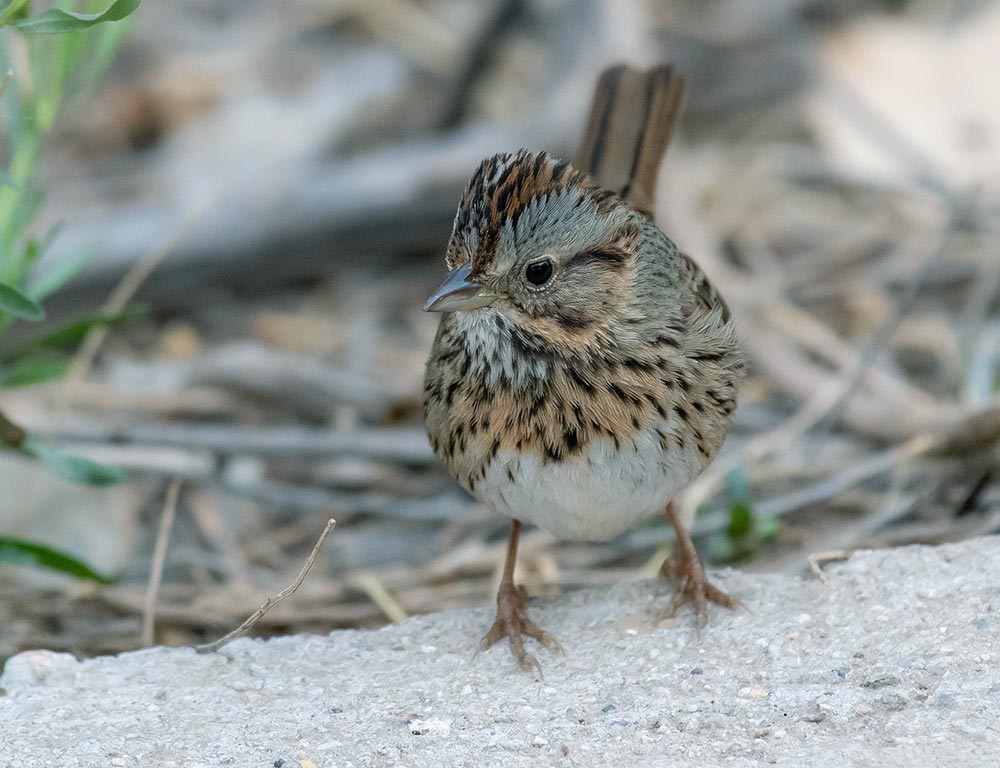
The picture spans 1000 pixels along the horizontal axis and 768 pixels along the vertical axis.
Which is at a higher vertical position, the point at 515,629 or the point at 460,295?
the point at 460,295

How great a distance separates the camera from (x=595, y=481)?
3250mm

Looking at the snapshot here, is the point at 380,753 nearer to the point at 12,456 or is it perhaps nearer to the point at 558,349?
the point at 558,349

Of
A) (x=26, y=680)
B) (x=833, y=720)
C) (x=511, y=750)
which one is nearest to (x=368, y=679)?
(x=511, y=750)

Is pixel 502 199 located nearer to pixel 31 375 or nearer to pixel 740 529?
pixel 31 375

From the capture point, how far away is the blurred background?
4328 mm

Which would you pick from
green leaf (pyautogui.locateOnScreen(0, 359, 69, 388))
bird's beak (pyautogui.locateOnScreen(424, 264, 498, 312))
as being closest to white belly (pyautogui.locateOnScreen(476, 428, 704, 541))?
bird's beak (pyautogui.locateOnScreen(424, 264, 498, 312))

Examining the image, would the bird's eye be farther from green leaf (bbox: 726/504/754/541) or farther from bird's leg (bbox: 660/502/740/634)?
green leaf (bbox: 726/504/754/541)

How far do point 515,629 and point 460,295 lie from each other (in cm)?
82

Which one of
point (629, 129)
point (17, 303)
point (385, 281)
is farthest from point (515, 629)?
point (385, 281)

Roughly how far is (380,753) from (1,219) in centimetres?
164

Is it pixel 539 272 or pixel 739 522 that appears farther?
pixel 739 522

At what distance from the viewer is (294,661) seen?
3.33 m

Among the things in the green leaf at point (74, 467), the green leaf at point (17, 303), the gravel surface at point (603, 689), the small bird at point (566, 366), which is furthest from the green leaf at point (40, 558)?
the small bird at point (566, 366)

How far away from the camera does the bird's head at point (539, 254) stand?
313 centimetres
